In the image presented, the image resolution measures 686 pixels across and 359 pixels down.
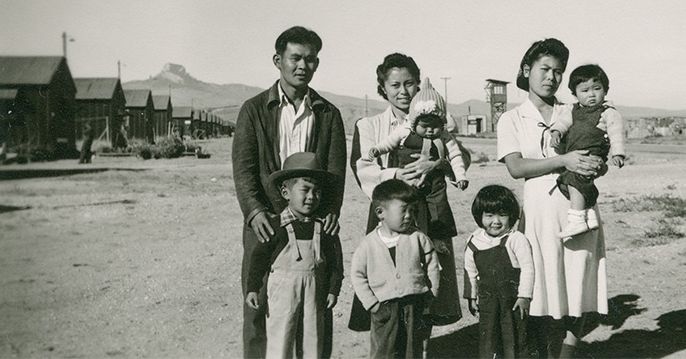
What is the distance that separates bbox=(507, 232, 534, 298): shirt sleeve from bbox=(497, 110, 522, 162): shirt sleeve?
0.52 metres

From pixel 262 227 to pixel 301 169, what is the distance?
1.20 ft

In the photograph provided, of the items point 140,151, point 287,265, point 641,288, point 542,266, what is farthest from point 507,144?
point 140,151

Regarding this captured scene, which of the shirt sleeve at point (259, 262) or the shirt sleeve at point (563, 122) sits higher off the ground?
the shirt sleeve at point (563, 122)

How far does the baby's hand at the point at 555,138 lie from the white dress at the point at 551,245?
0.10 metres

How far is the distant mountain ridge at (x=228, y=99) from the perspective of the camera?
108m

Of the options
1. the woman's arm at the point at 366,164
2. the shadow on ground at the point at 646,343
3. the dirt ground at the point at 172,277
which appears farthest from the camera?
the dirt ground at the point at 172,277

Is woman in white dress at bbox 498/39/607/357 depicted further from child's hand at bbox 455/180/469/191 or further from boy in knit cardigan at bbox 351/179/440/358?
boy in knit cardigan at bbox 351/179/440/358

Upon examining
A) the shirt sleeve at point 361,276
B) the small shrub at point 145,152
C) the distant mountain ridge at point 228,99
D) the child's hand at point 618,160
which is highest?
the distant mountain ridge at point 228,99

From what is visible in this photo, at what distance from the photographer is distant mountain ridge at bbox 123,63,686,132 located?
108 m

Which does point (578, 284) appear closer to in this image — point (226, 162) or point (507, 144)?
point (507, 144)

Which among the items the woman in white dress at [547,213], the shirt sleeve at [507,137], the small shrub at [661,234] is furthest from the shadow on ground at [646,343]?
the small shrub at [661,234]

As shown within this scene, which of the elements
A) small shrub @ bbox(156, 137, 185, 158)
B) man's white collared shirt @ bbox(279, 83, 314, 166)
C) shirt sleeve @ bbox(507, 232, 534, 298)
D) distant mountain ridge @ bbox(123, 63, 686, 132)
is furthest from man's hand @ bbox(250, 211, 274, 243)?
distant mountain ridge @ bbox(123, 63, 686, 132)

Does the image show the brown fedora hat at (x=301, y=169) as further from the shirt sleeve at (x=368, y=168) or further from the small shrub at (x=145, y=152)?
the small shrub at (x=145, y=152)

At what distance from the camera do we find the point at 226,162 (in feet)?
74.4
